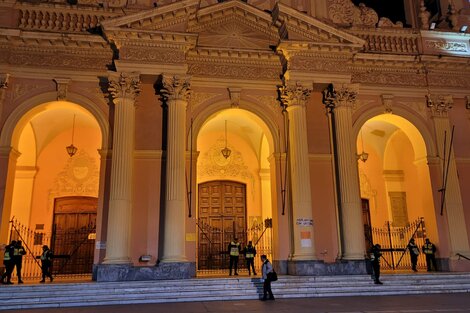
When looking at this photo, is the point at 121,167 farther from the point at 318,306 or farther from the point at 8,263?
the point at 318,306

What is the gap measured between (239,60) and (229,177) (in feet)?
17.6

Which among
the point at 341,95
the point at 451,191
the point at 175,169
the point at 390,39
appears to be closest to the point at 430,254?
the point at 451,191

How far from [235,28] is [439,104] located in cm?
781

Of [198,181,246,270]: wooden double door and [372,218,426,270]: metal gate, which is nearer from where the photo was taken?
[372,218,426,270]: metal gate

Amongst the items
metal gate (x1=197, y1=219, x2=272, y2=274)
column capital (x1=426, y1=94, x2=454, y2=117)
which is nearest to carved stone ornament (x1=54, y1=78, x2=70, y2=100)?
metal gate (x1=197, y1=219, x2=272, y2=274)

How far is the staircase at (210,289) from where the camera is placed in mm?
10305

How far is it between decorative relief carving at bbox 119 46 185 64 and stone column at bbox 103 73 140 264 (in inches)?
23.2

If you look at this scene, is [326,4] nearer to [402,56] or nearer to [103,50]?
[402,56]

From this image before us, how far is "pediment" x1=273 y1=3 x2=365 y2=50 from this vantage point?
14.3m

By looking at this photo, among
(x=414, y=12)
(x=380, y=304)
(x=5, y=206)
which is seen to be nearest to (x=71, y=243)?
(x=5, y=206)

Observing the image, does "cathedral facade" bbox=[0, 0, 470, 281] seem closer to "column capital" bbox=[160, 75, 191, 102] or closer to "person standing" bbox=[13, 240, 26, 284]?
"column capital" bbox=[160, 75, 191, 102]

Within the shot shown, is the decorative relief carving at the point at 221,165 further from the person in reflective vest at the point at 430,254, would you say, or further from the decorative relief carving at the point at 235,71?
the person in reflective vest at the point at 430,254

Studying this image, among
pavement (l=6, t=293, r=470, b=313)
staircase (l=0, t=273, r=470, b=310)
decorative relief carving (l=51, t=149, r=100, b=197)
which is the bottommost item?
pavement (l=6, t=293, r=470, b=313)

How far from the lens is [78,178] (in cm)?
1748
